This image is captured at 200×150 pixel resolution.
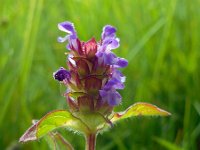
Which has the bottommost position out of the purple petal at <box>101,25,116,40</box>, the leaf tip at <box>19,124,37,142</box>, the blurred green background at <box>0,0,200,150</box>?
the blurred green background at <box>0,0,200,150</box>

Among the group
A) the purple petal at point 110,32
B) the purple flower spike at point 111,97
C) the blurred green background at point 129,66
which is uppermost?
the purple petal at point 110,32

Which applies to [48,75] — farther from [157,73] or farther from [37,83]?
[157,73]

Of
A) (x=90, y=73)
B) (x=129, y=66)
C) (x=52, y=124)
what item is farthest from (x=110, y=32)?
(x=129, y=66)

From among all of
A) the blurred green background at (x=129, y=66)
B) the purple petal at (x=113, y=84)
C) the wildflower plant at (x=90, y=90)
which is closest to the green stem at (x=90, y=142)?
the wildflower plant at (x=90, y=90)

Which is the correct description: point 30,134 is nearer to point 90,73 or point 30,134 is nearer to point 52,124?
point 52,124

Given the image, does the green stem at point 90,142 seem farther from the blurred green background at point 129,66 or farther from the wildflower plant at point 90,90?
the blurred green background at point 129,66

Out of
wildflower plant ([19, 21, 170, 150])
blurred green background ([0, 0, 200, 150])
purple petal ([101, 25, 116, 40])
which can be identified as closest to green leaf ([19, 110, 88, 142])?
wildflower plant ([19, 21, 170, 150])

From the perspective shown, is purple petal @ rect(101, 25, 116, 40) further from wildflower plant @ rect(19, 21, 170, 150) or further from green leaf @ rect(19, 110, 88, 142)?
green leaf @ rect(19, 110, 88, 142)
